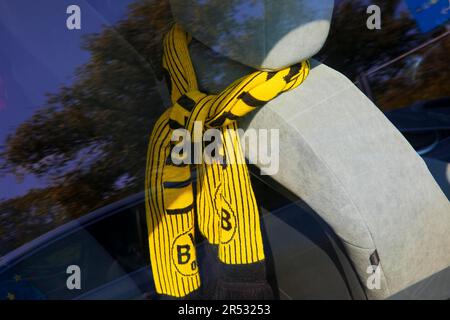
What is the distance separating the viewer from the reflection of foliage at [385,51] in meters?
1.43

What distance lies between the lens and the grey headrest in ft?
4.46

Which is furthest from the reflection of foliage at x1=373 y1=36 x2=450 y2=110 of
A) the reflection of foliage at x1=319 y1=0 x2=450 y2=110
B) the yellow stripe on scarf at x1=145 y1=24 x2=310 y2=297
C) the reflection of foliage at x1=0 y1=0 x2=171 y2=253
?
the reflection of foliage at x1=0 y1=0 x2=171 y2=253

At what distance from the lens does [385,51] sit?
1.47 metres

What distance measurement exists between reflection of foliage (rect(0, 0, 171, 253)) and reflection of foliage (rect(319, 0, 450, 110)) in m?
0.45

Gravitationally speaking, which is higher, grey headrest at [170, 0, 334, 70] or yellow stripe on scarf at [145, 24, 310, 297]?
grey headrest at [170, 0, 334, 70]

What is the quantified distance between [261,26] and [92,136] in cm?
49

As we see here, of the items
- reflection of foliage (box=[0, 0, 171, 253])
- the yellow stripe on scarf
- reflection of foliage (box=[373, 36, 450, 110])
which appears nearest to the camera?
reflection of foliage (box=[0, 0, 171, 253])

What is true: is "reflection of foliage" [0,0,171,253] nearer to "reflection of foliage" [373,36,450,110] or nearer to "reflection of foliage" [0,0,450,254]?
"reflection of foliage" [0,0,450,254]

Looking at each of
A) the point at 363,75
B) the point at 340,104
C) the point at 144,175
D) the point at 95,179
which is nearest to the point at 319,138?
the point at 340,104

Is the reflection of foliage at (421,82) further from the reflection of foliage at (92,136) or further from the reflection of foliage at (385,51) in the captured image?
the reflection of foliage at (92,136)

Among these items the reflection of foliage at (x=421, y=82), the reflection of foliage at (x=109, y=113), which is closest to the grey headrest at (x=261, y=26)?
the reflection of foliage at (x=109, y=113)

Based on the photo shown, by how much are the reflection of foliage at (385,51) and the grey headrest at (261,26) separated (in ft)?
0.19

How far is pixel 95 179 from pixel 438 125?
1052 mm
